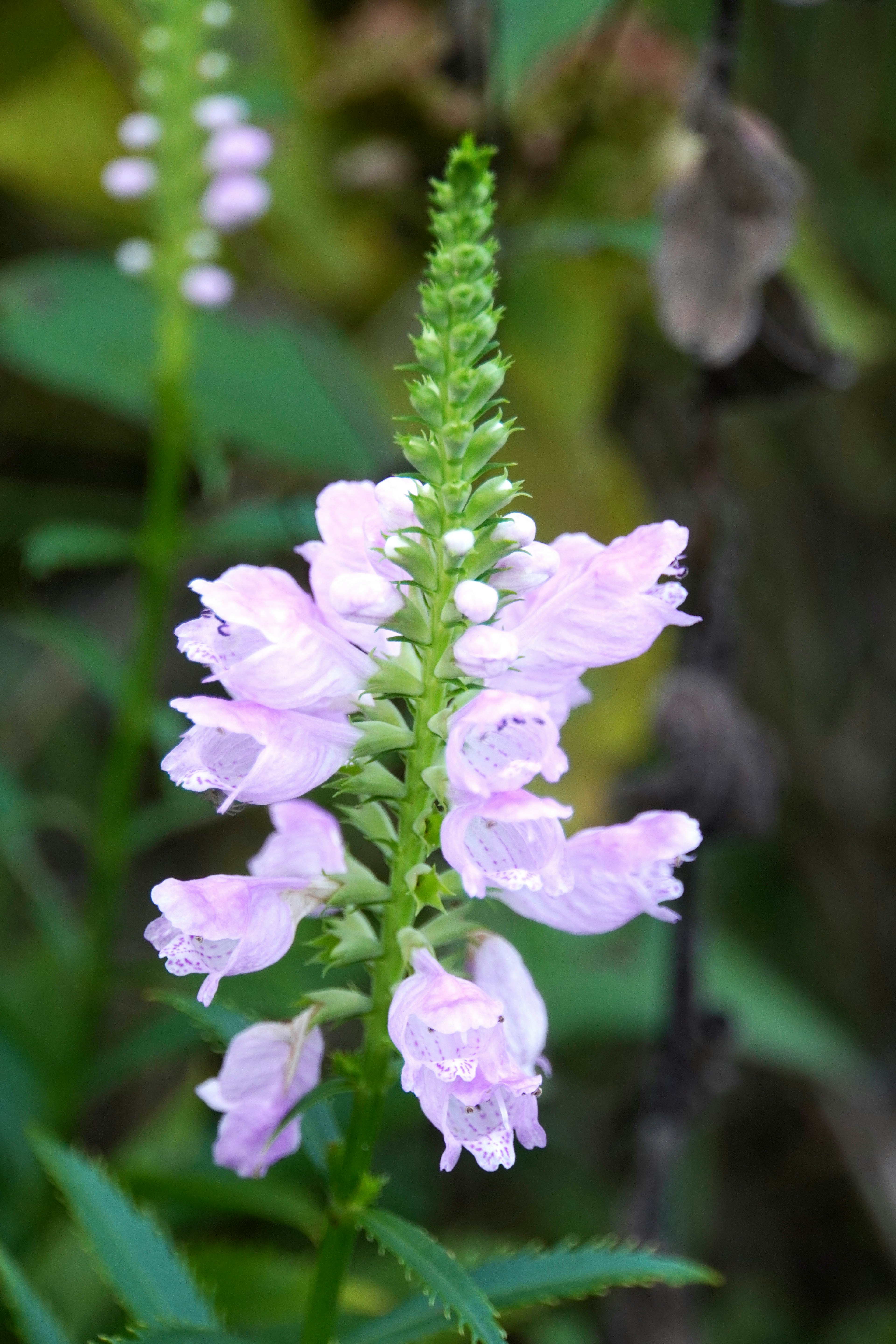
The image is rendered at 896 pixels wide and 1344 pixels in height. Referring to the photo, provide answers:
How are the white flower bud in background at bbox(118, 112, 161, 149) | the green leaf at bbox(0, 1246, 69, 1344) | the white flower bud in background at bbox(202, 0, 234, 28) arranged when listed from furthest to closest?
1. the white flower bud in background at bbox(118, 112, 161, 149)
2. the white flower bud in background at bbox(202, 0, 234, 28)
3. the green leaf at bbox(0, 1246, 69, 1344)

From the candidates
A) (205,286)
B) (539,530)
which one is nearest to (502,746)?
(205,286)

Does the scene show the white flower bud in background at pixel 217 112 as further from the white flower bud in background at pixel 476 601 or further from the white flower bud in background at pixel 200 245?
the white flower bud in background at pixel 476 601

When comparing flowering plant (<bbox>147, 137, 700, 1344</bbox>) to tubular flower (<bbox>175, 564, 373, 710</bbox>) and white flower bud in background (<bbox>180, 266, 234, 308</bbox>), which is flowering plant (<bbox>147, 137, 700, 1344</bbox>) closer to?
tubular flower (<bbox>175, 564, 373, 710</bbox>)

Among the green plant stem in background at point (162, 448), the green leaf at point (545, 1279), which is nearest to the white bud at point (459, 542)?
the green leaf at point (545, 1279)

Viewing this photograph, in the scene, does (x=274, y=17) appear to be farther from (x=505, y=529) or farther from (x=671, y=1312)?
(x=671, y=1312)

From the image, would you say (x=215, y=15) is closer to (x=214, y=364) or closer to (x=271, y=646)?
(x=214, y=364)

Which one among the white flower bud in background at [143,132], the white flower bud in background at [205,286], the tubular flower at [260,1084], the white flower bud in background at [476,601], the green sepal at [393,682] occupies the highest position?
the white flower bud in background at [143,132]

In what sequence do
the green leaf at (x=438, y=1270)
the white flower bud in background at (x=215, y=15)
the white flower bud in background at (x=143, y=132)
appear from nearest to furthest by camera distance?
the green leaf at (x=438, y=1270) → the white flower bud in background at (x=215, y=15) → the white flower bud in background at (x=143, y=132)

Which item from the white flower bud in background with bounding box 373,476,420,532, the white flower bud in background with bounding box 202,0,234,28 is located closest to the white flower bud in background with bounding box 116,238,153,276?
the white flower bud in background with bounding box 202,0,234,28
